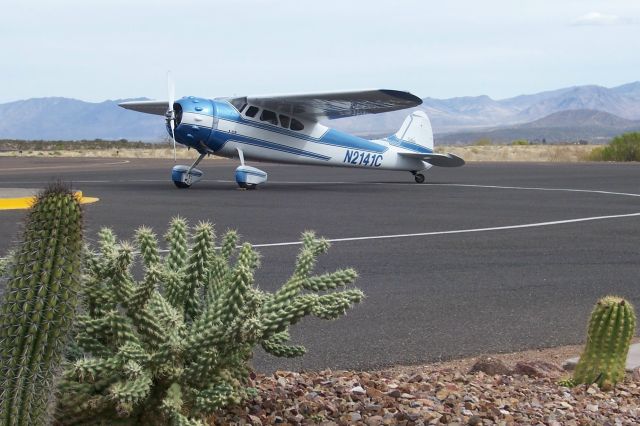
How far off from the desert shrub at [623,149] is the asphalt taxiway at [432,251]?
33374 mm

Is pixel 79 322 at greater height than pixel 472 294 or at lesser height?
greater

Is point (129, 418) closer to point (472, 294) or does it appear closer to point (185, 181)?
point (472, 294)

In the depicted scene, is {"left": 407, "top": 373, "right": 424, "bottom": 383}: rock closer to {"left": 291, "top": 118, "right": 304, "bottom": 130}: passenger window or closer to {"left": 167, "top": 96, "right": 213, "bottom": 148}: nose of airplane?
{"left": 167, "top": 96, "right": 213, "bottom": 148}: nose of airplane

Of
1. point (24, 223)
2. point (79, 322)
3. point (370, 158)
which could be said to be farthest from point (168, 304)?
point (370, 158)

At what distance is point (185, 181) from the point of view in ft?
81.8

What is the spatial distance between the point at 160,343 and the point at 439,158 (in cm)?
2790

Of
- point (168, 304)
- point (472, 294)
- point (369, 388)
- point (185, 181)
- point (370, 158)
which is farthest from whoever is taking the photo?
point (370, 158)

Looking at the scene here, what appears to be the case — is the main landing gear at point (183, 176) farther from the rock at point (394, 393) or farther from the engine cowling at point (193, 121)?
the rock at point (394, 393)

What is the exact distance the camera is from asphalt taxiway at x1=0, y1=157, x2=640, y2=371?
7.39 m

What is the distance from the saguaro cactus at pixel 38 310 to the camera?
329 cm

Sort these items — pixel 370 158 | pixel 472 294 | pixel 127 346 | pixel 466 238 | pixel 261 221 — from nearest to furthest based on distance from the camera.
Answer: pixel 127 346
pixel 472 294
pixel 466 238
pixel 261 221
pixel 370 158

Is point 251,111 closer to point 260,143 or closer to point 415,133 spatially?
point 260,143

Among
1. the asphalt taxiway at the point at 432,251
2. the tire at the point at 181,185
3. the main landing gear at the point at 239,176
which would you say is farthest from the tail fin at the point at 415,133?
the tire at the point at 181,185

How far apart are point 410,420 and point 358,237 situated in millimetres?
9338
